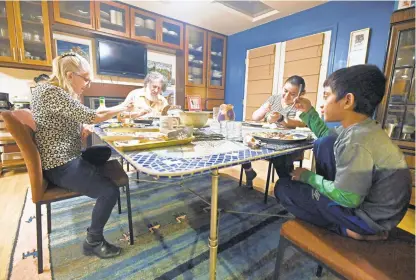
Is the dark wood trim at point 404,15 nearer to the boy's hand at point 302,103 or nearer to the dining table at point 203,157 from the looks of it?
the boy's hand at point 302,103

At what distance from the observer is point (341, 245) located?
678mm

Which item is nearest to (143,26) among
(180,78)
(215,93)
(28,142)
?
(180,78)

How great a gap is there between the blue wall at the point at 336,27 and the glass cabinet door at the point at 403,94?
44 centimetres

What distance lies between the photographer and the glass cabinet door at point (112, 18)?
303 centimetres

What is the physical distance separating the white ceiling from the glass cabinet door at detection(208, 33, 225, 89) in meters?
0.39

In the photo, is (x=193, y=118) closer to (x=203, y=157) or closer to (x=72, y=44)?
(x=203, y=157)

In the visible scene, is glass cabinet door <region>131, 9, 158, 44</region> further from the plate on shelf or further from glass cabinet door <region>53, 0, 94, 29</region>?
the plate on shelf

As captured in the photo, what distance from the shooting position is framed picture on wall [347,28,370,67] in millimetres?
2664

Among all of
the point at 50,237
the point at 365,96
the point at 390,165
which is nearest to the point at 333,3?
the point at 365,96

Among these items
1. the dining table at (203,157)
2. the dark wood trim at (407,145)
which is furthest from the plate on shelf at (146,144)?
the dark wood trim at (407,145)

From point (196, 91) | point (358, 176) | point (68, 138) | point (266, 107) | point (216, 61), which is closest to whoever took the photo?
point (358, 176)

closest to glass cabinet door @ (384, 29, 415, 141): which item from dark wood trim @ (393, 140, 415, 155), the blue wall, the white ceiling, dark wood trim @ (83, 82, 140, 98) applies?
dark wood trim @ (393, 140, 415, 155)

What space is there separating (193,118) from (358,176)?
0.93m

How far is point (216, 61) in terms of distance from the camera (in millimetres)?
4633
